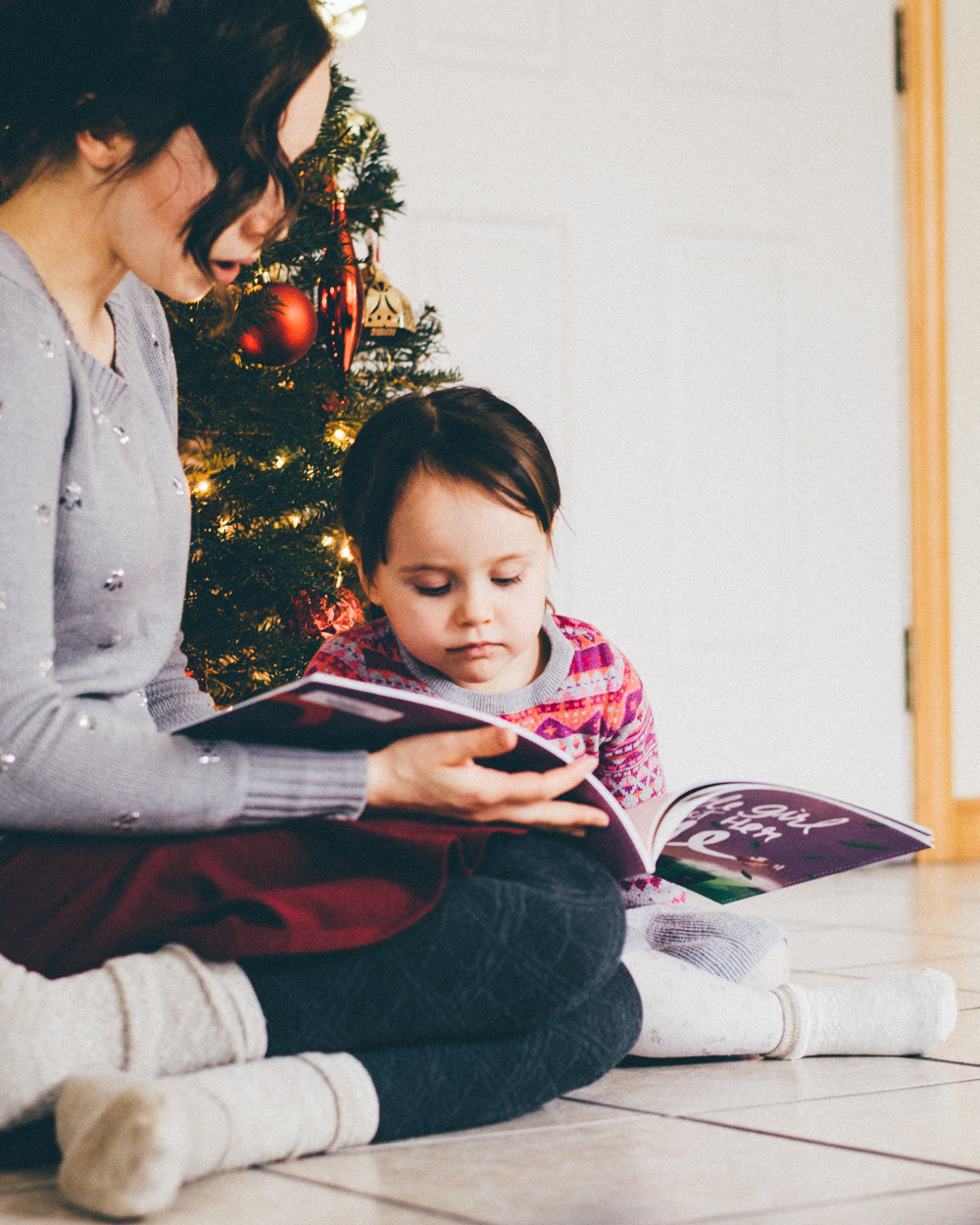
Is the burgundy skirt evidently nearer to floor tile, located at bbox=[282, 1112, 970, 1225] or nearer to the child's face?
floor tile, located at bbox=[282, 1112, 970, 1225]

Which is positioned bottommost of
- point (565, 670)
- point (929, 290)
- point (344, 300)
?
point (565, 670)

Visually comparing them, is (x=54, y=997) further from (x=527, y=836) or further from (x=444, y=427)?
(x=444, y=427)

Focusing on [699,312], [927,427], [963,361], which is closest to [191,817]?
[699,312]

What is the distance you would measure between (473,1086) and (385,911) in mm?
119

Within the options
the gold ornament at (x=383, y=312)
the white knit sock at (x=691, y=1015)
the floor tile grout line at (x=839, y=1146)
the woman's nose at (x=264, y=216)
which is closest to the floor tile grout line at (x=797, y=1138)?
the floor tile grout line at (x=839, y=1146)

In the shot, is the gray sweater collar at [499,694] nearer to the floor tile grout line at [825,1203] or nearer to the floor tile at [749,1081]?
the floor tile at [749,1081]

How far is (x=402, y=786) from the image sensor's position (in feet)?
2.82

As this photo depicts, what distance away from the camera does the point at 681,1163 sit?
780mm

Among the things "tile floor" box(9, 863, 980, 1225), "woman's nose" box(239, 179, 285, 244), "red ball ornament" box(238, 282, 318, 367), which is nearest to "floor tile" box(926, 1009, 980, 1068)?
"tile floor" box(9, 863, 980, 1225)

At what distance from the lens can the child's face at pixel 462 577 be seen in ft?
3.72

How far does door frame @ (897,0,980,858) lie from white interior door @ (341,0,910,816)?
34 mm

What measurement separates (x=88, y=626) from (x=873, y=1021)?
0.61 meters

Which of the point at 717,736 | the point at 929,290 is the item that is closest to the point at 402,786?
the point at 717,736

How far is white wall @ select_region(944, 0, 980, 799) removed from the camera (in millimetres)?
2576
